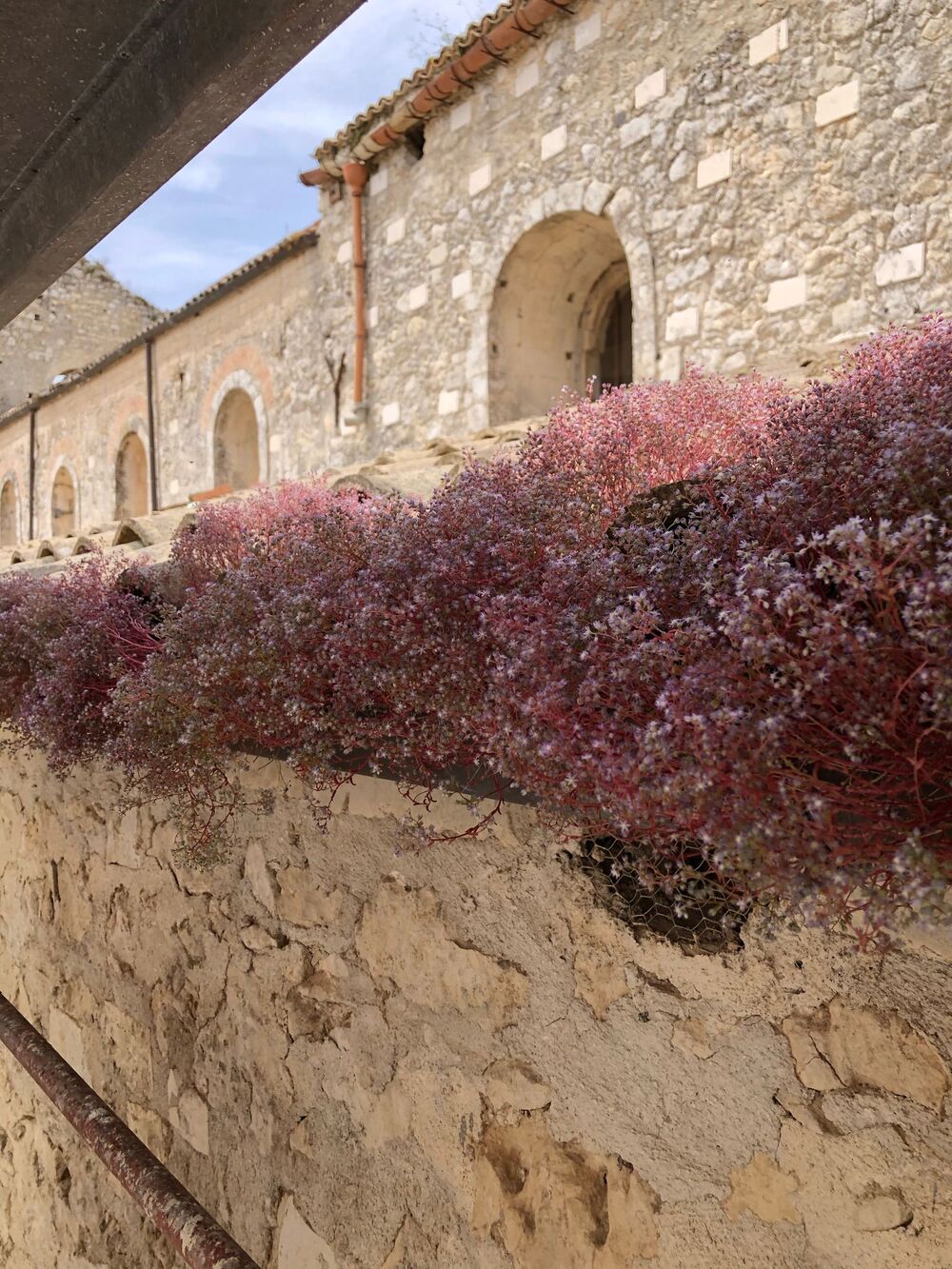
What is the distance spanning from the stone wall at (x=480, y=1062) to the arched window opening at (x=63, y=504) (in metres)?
14.4

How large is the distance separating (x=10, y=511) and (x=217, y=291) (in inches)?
406

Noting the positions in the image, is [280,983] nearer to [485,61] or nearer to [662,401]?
[662,401]

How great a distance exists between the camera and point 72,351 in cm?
1875

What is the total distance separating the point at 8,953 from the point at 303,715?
8.81ft

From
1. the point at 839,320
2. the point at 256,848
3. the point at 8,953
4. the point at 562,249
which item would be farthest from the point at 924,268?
the point at 8,953

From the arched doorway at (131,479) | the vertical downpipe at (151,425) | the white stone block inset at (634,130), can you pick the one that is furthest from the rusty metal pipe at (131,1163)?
the arched doorway at (131,479)

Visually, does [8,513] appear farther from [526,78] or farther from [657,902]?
[657,902]

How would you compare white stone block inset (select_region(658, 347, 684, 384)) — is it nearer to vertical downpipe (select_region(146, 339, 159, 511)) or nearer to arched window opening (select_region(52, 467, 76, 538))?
vertical downpipe (select_region(146, 339, 159, 511))

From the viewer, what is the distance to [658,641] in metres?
0.78

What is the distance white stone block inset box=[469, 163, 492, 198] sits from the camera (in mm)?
6629

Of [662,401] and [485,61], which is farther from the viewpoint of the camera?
[485,61]

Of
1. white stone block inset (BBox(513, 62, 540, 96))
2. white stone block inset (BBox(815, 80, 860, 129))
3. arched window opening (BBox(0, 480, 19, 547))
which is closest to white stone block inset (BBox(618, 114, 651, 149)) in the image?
white stone block inset (BBox(513, 62, 540, 96))

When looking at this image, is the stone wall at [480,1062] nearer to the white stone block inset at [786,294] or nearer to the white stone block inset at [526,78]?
the white stone block inset at [786,294]

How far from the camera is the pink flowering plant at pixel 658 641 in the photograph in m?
0.65
